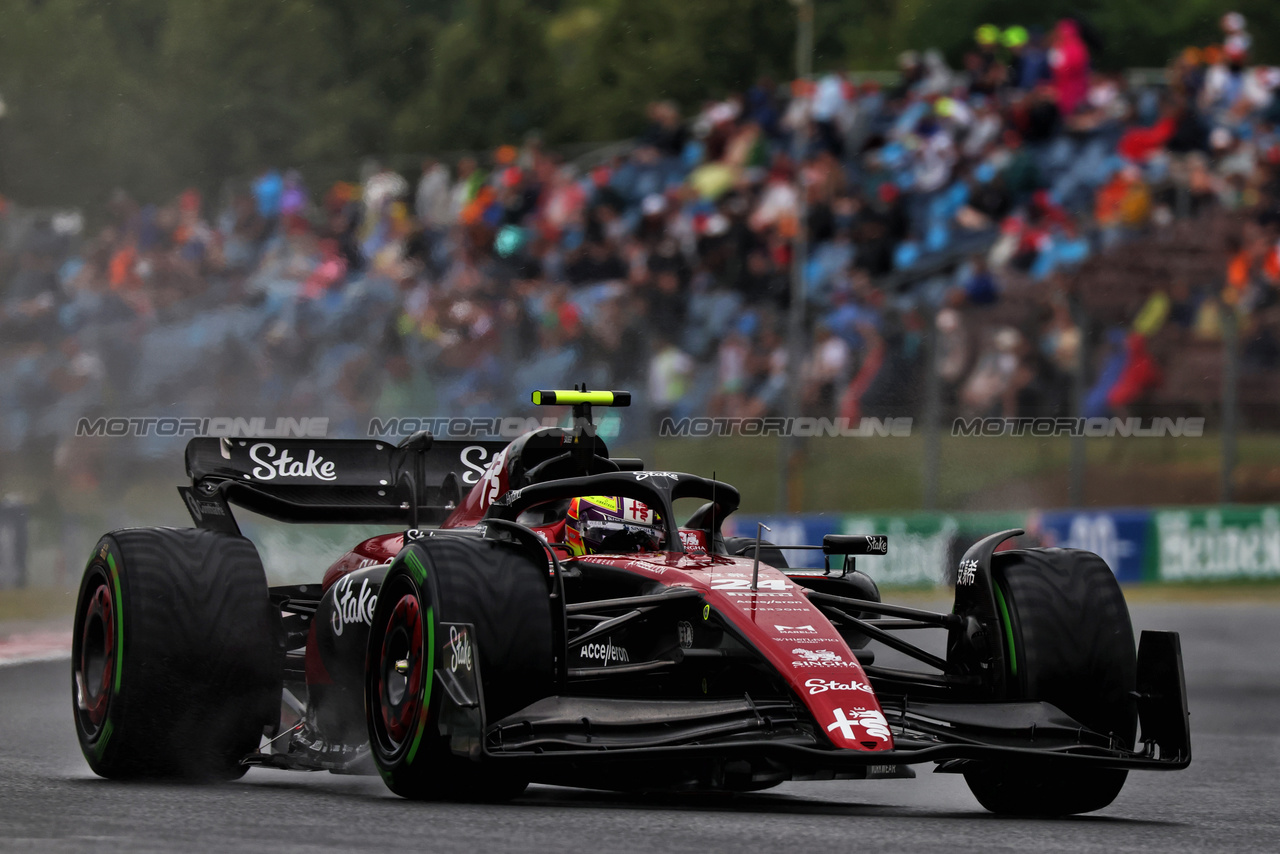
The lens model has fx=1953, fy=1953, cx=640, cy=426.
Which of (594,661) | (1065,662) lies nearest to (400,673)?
(594,661)

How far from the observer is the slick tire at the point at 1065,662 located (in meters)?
6.46

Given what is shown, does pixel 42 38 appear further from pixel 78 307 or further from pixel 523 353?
pixel 523 353

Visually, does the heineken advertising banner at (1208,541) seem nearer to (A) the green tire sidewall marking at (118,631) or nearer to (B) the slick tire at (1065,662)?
(B) the slick tire at (1065,662)

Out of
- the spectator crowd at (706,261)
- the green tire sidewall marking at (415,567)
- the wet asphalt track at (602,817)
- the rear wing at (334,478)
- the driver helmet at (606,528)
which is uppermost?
the spectator crowd at (706,261)

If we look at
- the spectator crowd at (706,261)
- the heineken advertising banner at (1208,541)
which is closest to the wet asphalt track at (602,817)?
the spectator crowd at (706,261)

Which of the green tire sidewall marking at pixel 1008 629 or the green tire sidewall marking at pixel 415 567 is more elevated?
the green tire sidewall marking at pixel 415 567

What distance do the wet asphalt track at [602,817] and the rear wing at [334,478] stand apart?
1197 millimetres

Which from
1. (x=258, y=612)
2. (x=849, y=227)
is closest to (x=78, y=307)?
(x=849, y=227)

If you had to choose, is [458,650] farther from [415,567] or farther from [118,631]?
[118,631]

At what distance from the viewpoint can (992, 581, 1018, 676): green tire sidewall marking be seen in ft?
21.3

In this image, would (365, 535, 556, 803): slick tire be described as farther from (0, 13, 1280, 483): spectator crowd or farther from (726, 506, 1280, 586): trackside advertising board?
(0, 13, 1280, 483): spectator crowd

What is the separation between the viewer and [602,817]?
5.78 meters

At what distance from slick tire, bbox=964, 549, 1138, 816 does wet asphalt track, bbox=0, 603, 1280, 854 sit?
0.14m

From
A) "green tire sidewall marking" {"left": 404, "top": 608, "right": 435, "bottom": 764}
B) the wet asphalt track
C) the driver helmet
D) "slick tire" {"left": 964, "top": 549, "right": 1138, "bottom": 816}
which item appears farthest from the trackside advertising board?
"green tire sidewall marking" {"left": 404, "top": 608, "right": 435, "bottom": 764}
